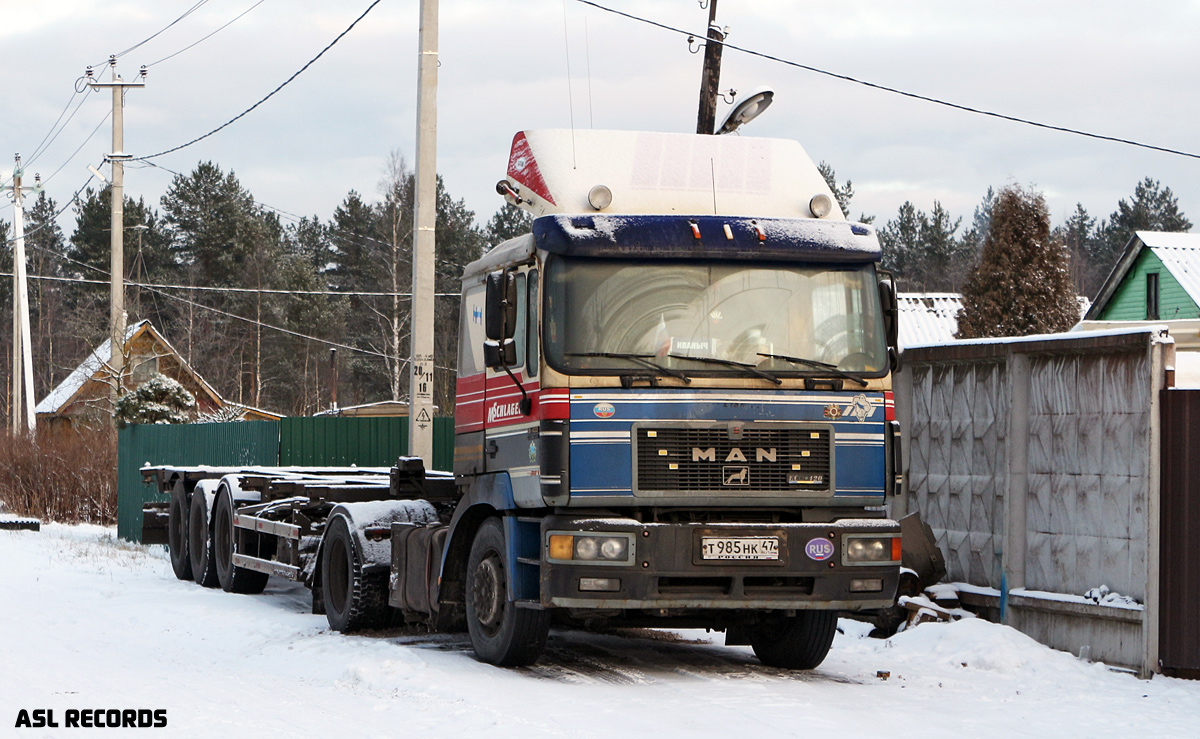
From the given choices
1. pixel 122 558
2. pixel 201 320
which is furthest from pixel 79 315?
pixel 122 558

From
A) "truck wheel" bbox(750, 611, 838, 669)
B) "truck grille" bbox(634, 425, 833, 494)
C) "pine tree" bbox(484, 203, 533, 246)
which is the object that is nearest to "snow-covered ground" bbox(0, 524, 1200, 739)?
"truck wheel" bbox(750, 611, 838, 669)

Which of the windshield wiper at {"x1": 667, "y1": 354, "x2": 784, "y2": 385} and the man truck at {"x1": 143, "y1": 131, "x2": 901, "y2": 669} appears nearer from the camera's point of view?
the man truck at {"x1": 143, "y1": 131, "x2": 901, "y2": 669}

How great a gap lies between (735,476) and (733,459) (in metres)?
0.11

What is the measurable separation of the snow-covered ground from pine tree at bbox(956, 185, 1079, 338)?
24.3m

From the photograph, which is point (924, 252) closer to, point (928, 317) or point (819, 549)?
point (928, 317)

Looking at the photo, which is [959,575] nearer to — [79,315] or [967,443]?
[967,443]

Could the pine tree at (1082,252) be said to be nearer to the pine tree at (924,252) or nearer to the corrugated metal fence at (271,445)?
the pine tree at (924,252)

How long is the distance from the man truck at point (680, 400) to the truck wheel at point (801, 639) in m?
0.03

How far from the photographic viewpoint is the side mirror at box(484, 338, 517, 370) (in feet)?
31.0

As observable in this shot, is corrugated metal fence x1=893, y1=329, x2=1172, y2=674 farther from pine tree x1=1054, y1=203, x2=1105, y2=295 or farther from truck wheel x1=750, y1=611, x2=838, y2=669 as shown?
pine tree x1=1054, y1=203, x2=1105, y2=295

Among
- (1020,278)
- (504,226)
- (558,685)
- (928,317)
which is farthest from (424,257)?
(504,226)

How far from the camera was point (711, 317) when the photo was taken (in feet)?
30.9

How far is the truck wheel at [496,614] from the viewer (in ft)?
31.9

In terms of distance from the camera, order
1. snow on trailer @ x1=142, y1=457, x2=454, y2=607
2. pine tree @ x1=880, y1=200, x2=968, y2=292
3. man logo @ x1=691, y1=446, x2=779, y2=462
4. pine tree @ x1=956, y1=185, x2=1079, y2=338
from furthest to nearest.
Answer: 1. pine tree @ x1=880, y1=200, x2=968, y2=292
2. pine tree @ x1=956, y1=185, x2=1079, y2=338
3. snow on trailer @ x1=142, y1=457, x2=454, y2=607
4. man logo @ x1=691, y1=446, x2=779, y2=462
